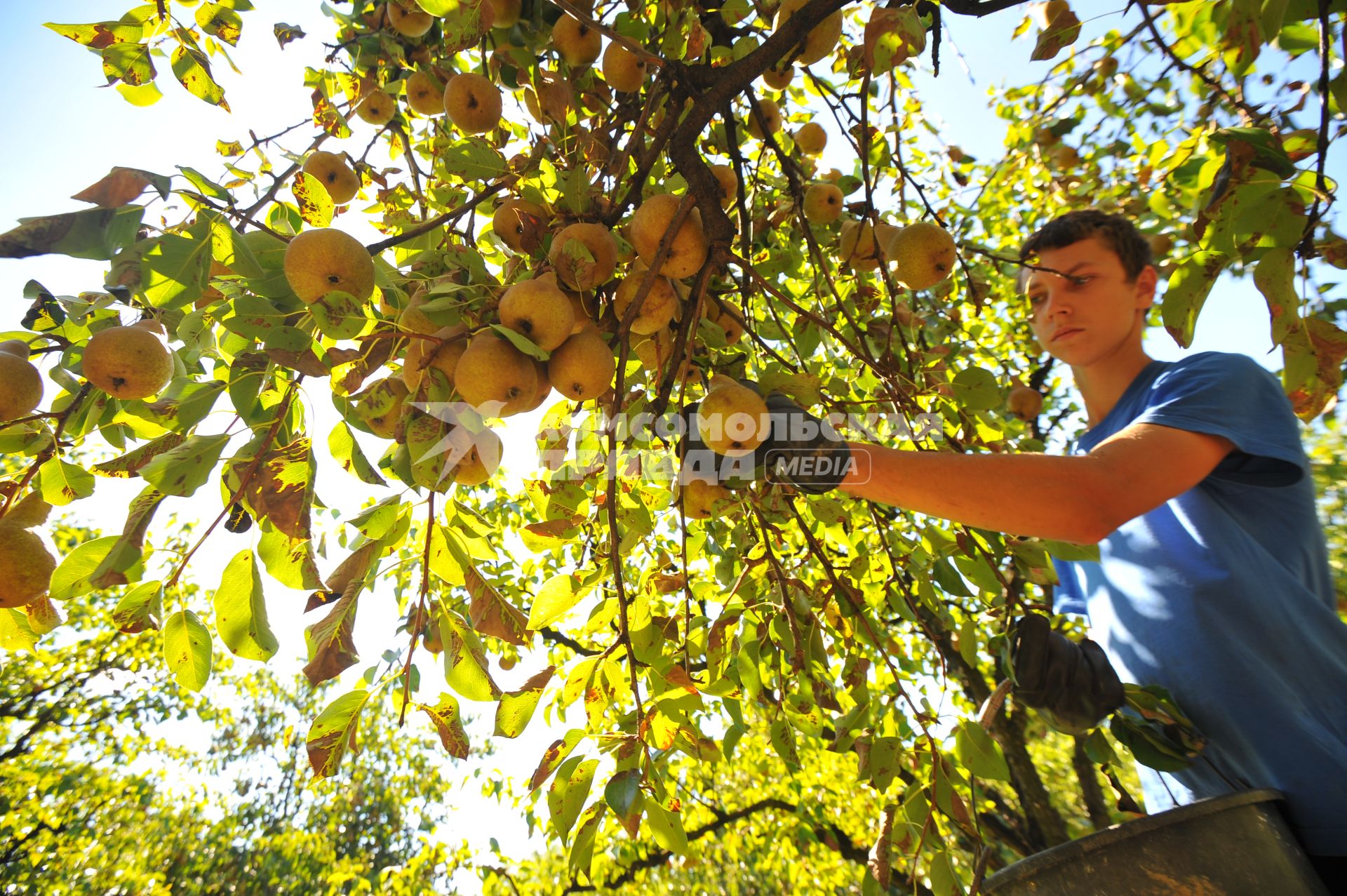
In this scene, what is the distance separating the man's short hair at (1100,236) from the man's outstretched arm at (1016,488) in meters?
1.11

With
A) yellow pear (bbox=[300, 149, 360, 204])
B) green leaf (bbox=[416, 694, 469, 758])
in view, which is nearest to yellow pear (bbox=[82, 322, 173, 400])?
green leaf (bbox=[416, 694, 469, 758])

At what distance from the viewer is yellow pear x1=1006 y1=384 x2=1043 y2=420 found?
3871 mm

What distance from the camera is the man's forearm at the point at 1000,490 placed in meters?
1.33

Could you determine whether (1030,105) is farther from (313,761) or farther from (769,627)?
(313,761)

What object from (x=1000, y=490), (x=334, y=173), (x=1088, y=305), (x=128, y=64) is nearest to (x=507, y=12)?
(x=334, y=173)

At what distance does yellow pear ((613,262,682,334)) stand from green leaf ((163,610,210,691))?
3.41 ft

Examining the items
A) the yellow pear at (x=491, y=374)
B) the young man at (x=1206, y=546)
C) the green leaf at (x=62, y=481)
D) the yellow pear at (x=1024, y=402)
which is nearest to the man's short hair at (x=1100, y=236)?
the young man at (x=1206, y=546)

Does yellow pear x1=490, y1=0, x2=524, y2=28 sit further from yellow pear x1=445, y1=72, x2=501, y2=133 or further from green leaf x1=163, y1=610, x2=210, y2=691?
green leaf x1=163, y1=610, x2=210, y2=691

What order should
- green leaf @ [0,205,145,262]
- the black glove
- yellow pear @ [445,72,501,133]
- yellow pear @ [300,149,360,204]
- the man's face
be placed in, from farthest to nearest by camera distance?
the man's face → yellow pear @ [300,149,360,204] → yellow pear @ [445,72,501,133] → the black glove → green leaf @ [0,205,145,262]

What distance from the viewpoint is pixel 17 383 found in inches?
52.7

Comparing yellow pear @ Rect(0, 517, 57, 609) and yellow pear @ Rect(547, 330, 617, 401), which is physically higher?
yellow pear @ Rect(547, 330, 617, 401)

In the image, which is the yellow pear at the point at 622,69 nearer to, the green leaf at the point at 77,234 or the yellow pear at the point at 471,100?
the yellow pear at the point at 471,100

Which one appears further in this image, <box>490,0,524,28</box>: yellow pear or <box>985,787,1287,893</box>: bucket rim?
<box>490,0,524,28</box>: yellow pear

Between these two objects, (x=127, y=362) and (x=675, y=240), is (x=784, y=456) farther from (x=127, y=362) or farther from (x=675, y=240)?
(x=127, y=362)
